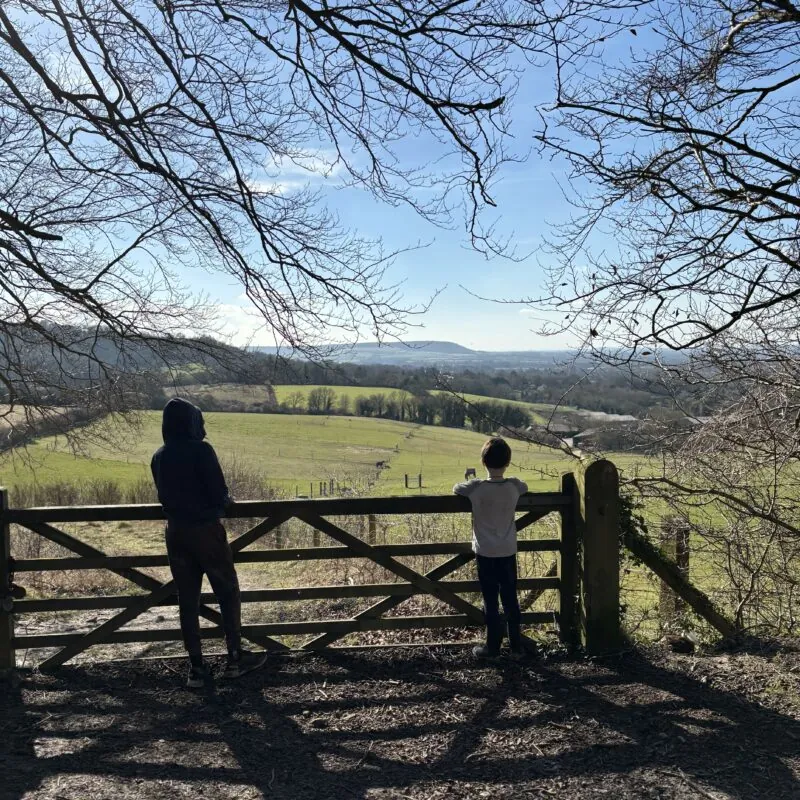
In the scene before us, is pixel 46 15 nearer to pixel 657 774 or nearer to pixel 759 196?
pixel 759 196

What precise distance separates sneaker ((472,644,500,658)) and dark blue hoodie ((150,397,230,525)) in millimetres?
2204

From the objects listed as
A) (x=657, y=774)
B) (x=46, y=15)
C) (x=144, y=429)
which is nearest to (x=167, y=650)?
(x=144, y=429)

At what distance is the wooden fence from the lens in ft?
16.3

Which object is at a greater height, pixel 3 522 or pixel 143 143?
pixel 143 143

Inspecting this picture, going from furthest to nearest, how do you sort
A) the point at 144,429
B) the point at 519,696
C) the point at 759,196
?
the point at 144,429
the point at 759,196
the point at 519,696

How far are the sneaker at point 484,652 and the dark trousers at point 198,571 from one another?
5.91 ft

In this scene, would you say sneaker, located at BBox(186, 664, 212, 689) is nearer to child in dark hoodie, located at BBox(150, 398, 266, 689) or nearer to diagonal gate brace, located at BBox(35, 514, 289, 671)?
child in dark hoodie, located at BBox(150, 398, 266, 689)

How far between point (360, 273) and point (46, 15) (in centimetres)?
327

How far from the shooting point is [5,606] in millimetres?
4906

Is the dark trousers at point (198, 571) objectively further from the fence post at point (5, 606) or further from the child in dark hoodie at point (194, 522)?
the fence post at point (5, 606)

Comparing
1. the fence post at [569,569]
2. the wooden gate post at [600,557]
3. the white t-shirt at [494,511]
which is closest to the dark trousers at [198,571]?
the white t-shirt at [494,511]

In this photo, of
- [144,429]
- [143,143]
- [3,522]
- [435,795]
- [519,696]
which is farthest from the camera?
[144,429]

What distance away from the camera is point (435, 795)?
3.42m

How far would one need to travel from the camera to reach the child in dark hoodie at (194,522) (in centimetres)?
463
